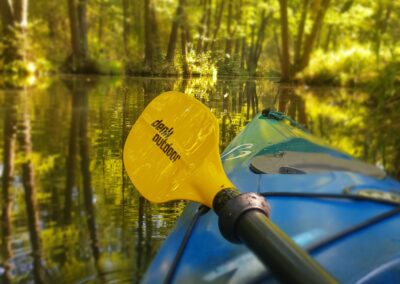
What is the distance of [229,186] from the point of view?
0.93 meters

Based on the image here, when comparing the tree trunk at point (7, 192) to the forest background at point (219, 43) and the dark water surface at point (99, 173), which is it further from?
the forest background at point (219, 43)

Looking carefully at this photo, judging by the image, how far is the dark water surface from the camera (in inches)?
44.5

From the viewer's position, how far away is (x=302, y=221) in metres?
1.01

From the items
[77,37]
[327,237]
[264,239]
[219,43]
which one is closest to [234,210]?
[264,239]

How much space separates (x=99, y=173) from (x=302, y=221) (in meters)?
1.31

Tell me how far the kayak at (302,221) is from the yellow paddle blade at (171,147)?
11 centimetres

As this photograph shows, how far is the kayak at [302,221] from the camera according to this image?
2.72 feet

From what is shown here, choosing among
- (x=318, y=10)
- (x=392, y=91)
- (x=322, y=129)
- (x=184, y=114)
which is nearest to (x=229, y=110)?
(x=184, y=114)

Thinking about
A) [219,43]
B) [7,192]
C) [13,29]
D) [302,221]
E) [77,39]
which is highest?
[13,29]

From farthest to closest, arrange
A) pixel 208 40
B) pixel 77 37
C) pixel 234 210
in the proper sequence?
pixel 77 37 → pixel 208 40 → pixel 234 210

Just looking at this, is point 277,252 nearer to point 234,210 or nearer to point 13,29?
point 234,210

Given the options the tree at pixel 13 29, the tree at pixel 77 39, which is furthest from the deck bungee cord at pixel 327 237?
the tree at pixel 77 39

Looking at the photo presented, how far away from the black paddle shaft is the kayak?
12 cm

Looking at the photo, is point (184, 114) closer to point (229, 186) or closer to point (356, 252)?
point (229, 186)
